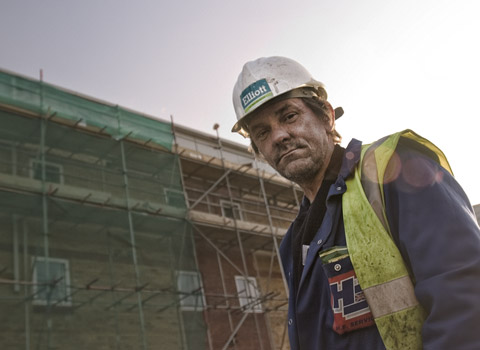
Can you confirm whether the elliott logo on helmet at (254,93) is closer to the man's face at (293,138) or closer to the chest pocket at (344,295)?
the man's face at (293,138)

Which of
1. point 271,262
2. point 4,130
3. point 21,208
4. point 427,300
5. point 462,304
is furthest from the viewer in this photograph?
point 271,262

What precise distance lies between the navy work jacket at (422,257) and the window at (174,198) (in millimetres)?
12967

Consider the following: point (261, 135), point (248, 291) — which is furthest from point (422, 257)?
point (248, 291)

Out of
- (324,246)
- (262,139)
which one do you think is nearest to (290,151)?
(262,139)

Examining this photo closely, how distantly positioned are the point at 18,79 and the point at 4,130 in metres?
1.58

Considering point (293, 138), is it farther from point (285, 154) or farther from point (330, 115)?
point (330, 115)

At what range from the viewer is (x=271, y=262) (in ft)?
53.5

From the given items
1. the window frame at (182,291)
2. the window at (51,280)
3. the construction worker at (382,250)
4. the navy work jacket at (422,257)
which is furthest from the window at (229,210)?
the navy work jacket at (422,257)

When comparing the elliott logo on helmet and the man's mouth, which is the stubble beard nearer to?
the man's mouth

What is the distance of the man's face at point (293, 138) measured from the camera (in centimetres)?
232

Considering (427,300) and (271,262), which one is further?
(271,262)

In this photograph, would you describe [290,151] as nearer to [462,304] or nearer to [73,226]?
[462,304]

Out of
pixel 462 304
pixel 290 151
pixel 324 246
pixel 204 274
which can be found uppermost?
pixel 204 274

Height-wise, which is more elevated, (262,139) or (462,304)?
(262,139)
